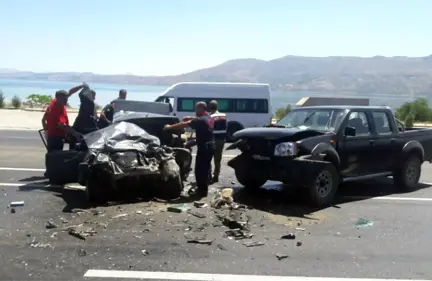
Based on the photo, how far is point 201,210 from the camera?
→ 769 centimetres

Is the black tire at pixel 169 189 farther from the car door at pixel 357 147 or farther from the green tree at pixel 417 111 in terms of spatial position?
the green tree at pixel 417 111

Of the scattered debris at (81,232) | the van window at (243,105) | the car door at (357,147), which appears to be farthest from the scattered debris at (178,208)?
the van window at (243,105)

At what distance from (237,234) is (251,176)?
8.35 feet

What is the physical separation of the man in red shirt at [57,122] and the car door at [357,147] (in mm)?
5175

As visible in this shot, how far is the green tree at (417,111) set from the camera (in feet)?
125

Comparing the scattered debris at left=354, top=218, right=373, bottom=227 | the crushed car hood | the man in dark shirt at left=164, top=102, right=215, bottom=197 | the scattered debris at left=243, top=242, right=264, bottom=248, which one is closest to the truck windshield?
the crushed car hood

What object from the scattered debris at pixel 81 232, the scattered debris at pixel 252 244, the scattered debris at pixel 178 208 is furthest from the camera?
the scattered debris at pixel 178 208

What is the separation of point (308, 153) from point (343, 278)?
3.46 metres

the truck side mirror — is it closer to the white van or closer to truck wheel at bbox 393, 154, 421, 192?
truck wheel at bbox 393, 154, 421, 192

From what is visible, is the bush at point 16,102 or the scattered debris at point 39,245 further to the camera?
the bush at point 16,102

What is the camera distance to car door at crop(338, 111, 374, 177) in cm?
898

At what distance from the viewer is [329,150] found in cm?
849

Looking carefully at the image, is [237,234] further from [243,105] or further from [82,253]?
[243,105]

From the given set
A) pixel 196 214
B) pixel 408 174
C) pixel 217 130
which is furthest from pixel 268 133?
pixel 408 174
